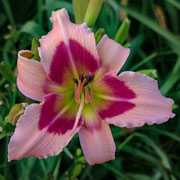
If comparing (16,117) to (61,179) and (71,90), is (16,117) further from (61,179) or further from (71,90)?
(61,179)

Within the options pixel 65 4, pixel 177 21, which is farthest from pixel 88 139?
pixel 177 21

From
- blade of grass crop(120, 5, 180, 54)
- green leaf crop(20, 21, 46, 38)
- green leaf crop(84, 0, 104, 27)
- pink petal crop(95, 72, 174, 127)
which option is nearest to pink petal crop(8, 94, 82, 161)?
pink petal crop(95, 72, 174, 127)

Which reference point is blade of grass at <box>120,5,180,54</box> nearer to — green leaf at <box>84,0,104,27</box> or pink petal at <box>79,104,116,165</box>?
green leaf at <box>84,0,104,27</box>

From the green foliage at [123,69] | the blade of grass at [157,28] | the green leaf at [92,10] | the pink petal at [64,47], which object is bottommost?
the green foliage at [123,69]

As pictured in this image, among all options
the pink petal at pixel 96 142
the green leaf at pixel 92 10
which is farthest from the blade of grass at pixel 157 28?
the pink petal at pixel 96 142

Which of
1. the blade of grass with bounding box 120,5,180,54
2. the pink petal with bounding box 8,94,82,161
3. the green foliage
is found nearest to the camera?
the pink petal with bounding box 8,94,82,161

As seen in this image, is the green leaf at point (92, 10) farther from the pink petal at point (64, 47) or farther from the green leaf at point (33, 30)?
the green leaf at point (33, 30)
